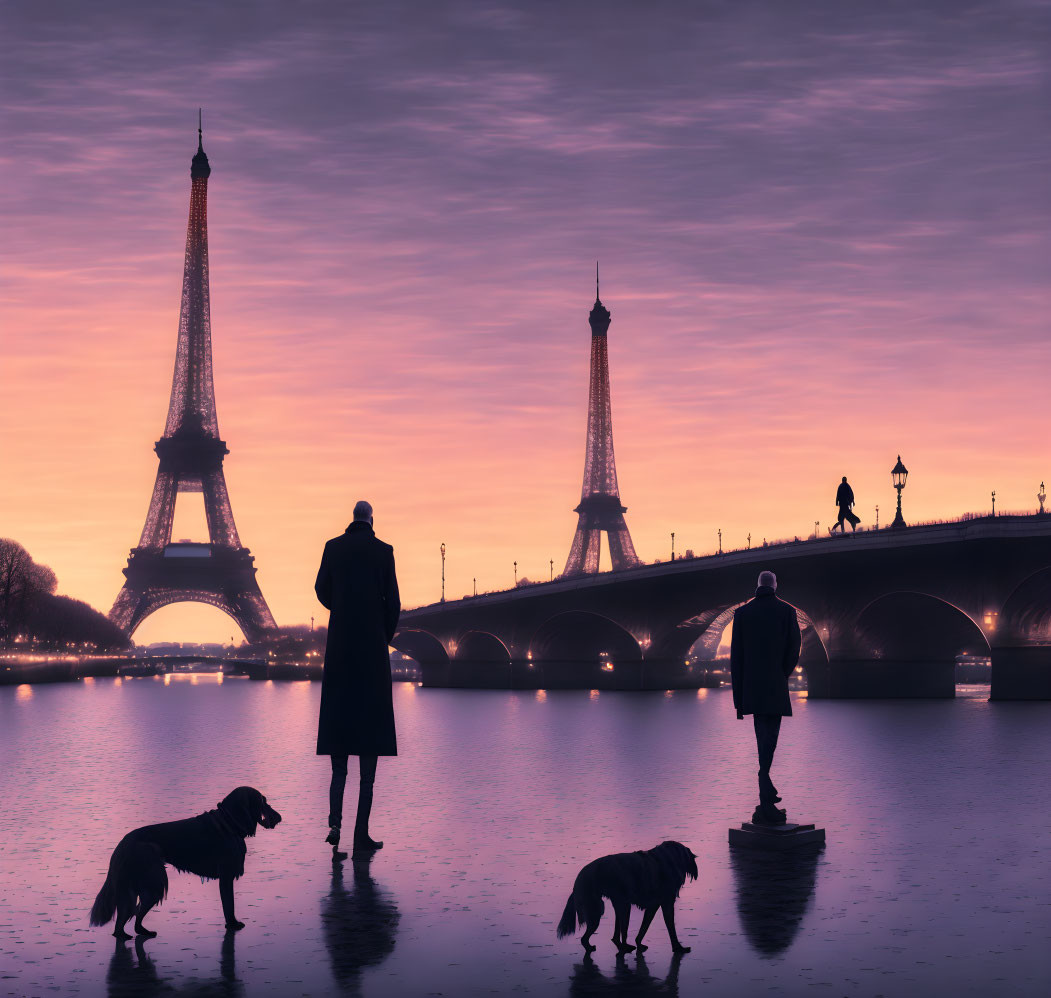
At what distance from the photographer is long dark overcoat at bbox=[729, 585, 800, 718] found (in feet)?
52.1

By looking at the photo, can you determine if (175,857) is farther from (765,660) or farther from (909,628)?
(909,628)

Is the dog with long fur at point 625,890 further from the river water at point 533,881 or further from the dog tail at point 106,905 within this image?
the dog tail at point 106,905

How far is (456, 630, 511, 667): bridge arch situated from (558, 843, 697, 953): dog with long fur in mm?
123806

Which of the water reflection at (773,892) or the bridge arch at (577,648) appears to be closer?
the water reflection at (773,892)

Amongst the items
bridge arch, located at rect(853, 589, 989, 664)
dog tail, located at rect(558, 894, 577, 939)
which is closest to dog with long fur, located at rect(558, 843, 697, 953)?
dog tail, located at rect(558, 894, 577, 939)

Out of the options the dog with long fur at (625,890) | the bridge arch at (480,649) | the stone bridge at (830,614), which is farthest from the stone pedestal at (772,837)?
the bridge arch at (480,649)

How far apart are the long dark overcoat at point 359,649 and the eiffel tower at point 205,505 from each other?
129 m

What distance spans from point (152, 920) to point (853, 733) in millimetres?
39223

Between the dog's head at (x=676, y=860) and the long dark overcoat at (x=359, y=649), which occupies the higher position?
the long dark overcoat at (x=359, y=649)

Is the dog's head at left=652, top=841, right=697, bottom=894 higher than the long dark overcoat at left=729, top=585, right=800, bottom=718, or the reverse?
the long dark overcoat at left=729, top=585, right=800, bottom=718

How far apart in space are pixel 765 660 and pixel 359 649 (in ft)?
13.5

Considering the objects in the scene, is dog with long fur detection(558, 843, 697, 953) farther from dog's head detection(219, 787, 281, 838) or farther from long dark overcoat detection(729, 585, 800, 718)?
long dark overcoat detection(729, 585, 800, 718)

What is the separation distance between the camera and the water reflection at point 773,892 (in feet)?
38.2

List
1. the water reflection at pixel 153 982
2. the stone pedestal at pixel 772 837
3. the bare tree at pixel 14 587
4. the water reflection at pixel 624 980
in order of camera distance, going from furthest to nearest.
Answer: the bare tree at pixel 14 587
the stone pedestal at pixel 772 837
the water reflection at pixel 624 980
the water reflection at pixel 153 982
